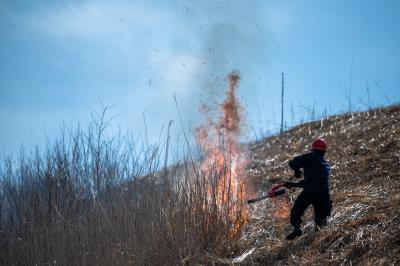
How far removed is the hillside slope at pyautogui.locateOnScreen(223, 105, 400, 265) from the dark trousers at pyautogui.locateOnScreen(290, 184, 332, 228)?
177mm

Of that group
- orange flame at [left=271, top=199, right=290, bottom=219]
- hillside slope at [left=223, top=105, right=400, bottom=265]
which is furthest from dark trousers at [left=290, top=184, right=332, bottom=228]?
orange flame at [left=271, top=199, right=290, bottom=219]

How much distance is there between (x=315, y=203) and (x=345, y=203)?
1.14 metres

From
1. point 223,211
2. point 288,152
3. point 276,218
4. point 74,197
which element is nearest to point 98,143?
point 74,197

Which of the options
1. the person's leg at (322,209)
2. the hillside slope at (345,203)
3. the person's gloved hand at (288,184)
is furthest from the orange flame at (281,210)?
the person's gloved hand at (288,184)

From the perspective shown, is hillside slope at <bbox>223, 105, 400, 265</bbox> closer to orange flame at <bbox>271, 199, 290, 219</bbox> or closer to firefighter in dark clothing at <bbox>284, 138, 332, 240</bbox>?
orange flame at <bbox>271, 199, 290, 219</bbox>

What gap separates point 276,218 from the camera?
33.4 ft

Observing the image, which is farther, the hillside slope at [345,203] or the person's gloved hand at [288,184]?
the person's gloved hand at [288,184]

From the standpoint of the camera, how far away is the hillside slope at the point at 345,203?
23.2 feet

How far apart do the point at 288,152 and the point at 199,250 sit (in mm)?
6994

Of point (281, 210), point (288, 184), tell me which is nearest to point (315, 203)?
point (288, 184)

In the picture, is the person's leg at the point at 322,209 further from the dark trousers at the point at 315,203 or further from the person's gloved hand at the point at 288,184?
the person's gloved hand at the point at 288,184

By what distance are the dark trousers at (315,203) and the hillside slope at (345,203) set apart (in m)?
0.18

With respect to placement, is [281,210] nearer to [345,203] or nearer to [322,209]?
[345,203]

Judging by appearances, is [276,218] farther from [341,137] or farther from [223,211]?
[341,137]
